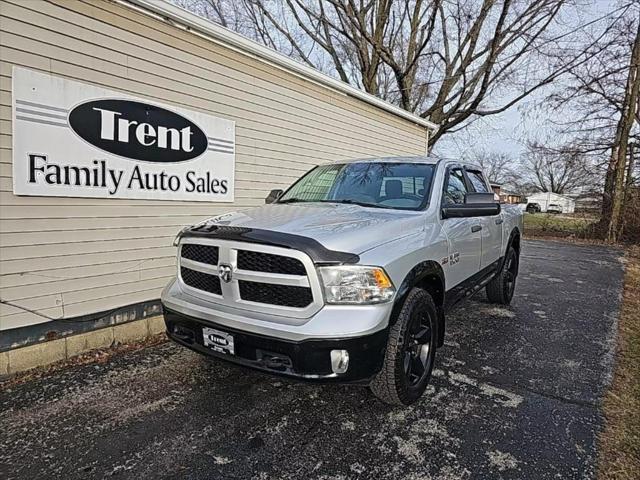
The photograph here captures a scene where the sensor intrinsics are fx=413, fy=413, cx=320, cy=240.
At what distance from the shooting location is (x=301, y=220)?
2848 millimetres

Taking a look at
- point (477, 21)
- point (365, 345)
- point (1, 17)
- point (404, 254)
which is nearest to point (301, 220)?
point (404, 254)

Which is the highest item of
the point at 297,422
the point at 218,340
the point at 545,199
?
the point at 545,199

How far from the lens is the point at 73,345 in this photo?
12.1 feet

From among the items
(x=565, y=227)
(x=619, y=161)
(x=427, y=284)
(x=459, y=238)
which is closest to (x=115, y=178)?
(x=427, y=284)

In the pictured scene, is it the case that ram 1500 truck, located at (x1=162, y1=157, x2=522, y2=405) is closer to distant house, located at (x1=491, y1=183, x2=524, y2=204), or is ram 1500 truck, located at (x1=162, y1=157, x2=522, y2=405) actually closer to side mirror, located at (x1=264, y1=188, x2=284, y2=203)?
side mirror, located at (x1=264, y1=188, x2=284, y2=203)

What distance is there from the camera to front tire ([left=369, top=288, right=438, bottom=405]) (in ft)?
8.43

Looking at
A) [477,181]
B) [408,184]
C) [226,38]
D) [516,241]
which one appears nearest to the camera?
[408,184]

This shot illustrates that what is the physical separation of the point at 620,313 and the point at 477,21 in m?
11.8

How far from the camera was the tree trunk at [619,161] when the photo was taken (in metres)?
14.3

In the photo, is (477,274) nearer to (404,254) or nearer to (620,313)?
(404,254)

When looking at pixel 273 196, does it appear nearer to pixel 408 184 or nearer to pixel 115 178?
pixel 408 184

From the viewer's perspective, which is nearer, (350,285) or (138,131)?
(350,285)

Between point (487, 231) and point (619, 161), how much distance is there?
557 inches

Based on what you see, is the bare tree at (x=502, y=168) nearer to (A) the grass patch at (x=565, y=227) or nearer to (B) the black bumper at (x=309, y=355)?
(A) the grass patch at (x=565, y=227)
